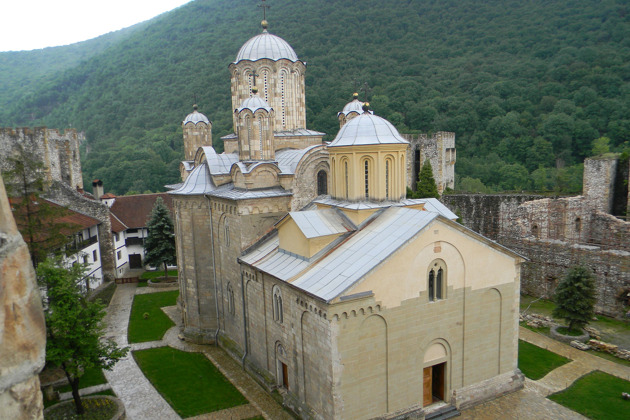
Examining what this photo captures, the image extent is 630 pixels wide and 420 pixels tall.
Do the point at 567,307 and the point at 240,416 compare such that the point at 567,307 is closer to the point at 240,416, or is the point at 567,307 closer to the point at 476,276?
the point at 476,276

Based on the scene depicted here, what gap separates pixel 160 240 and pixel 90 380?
12414mm

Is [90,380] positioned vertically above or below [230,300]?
below

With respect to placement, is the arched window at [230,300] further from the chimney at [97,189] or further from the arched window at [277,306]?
the chimney at [97,189]

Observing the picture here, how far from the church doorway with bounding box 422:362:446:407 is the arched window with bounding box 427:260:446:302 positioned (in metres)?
1.86

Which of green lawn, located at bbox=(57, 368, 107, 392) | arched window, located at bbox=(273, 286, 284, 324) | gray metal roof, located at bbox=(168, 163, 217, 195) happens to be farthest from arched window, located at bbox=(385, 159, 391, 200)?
green lawn, located at bbox=(57, 368, 107, 392)

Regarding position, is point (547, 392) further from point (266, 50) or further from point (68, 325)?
point (266, 50)

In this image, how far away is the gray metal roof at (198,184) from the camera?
16531 millimetres

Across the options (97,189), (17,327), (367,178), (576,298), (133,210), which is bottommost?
(576,298)

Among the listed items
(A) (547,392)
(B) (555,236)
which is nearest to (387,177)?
(A) (547,392)

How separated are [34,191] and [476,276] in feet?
44.0

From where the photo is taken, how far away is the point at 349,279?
33.3ft

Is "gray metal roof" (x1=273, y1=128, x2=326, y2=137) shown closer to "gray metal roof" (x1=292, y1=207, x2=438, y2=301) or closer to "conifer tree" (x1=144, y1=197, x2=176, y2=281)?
"gray metal roof" (x1=292, y1=207, x2=438, y2=301)

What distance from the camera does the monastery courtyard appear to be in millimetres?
11680

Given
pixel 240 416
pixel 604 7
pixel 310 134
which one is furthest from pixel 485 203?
pixel 604 7
